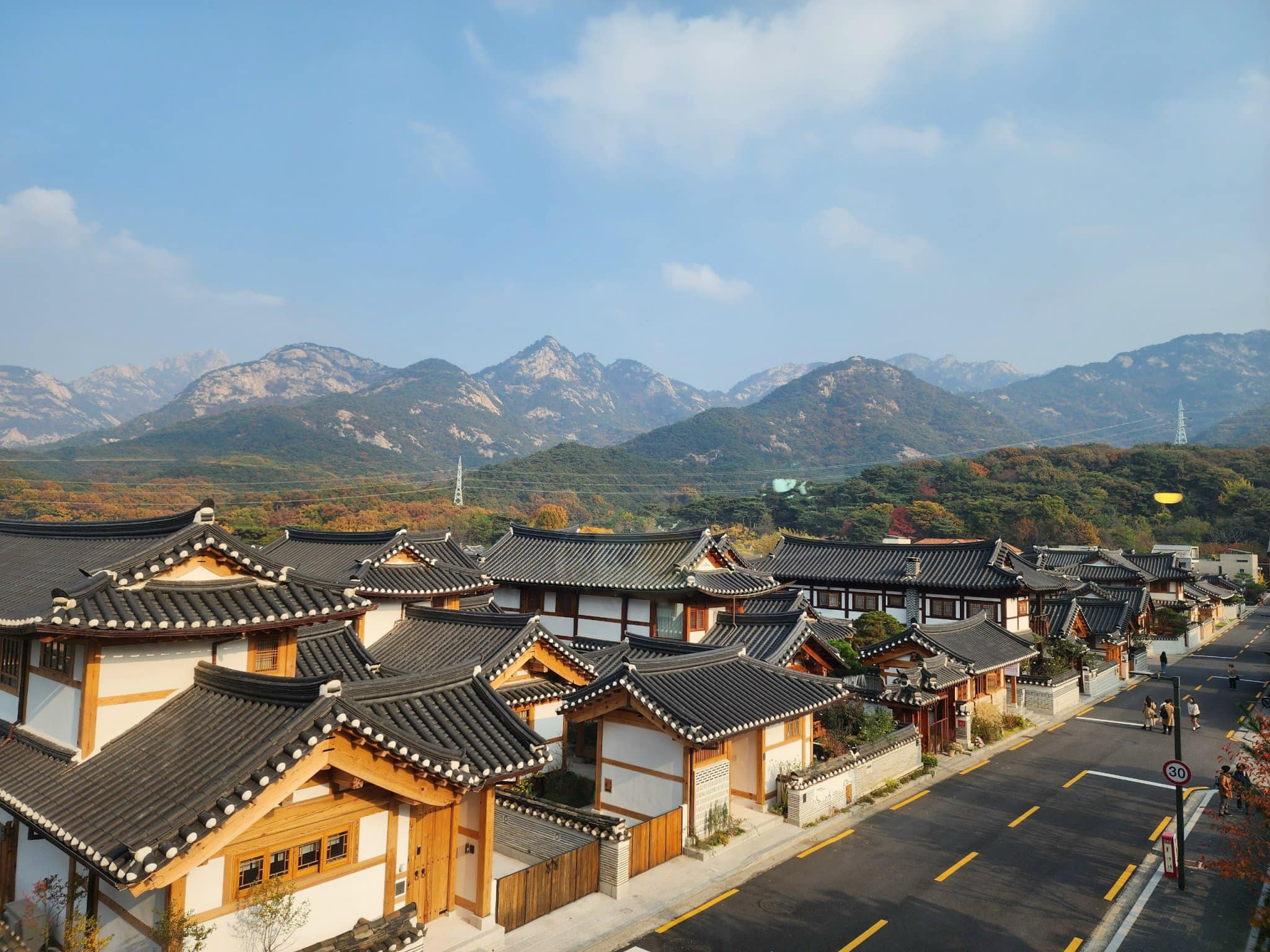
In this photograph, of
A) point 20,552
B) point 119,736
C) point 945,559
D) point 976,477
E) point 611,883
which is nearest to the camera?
point 119,736

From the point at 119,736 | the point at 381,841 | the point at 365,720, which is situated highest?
the point at 365,720

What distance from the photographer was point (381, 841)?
1181 centimetres

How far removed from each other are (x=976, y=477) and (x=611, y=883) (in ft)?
397

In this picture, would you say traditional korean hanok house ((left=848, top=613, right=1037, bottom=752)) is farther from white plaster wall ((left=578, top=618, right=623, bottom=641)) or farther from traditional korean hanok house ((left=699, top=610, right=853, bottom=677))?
white plaster wall ((left=578, top=618, right=623, bottom=641))

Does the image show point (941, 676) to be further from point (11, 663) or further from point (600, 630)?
point (11, 663)

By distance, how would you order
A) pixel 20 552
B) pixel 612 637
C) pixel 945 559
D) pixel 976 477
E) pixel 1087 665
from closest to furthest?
pixel 20 552, pixel 612 637, pixel 1087 665, pixel 945 559, pixel 976 477

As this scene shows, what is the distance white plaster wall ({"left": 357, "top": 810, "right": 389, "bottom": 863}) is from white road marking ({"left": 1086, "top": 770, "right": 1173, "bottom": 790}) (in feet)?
79.4

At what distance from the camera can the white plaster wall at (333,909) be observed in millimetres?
10164

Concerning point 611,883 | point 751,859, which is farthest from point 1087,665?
point 611,883

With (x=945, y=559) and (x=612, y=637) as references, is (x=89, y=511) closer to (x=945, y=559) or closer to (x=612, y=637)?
(x=612, y=637)

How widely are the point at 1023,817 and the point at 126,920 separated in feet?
70.8

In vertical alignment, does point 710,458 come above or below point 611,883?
above

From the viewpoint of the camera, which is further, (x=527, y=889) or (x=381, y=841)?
(x=527, y=889)

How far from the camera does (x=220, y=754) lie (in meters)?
10.3
